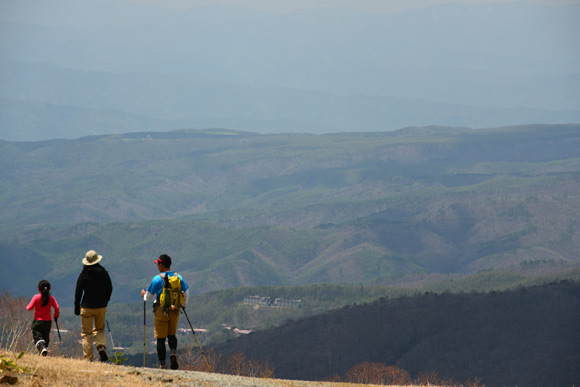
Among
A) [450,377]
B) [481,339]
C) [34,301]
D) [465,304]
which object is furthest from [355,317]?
[34,301]

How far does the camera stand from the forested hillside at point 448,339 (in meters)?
140

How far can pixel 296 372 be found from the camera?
6058 inches

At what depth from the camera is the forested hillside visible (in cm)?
13999

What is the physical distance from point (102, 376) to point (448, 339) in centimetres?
13786

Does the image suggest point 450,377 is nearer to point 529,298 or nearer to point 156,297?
point 529,298

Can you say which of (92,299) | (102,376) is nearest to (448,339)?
(92,299)

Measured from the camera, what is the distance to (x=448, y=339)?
159250 millimetres

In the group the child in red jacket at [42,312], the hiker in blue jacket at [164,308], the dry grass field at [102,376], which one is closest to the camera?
the dry grass field at [102,376]

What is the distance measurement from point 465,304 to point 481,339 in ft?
78.4

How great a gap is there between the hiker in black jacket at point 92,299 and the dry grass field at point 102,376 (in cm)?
219

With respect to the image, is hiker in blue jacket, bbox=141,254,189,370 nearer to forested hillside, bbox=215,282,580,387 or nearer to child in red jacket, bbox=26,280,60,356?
child in red jacket, bbox=26,280,60,356

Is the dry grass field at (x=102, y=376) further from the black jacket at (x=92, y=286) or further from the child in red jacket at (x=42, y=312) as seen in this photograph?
the black jacket at (x=92, y=286)

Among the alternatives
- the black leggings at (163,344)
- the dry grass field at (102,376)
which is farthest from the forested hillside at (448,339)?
the dry grass field at (102,376)

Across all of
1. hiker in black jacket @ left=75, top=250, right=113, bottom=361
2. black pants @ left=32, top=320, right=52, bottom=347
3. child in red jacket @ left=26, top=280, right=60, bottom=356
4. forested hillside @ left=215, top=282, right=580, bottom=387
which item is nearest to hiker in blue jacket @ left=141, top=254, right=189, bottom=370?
hiker in black jacket @ left=75, top=250, right=113, bottom=361
